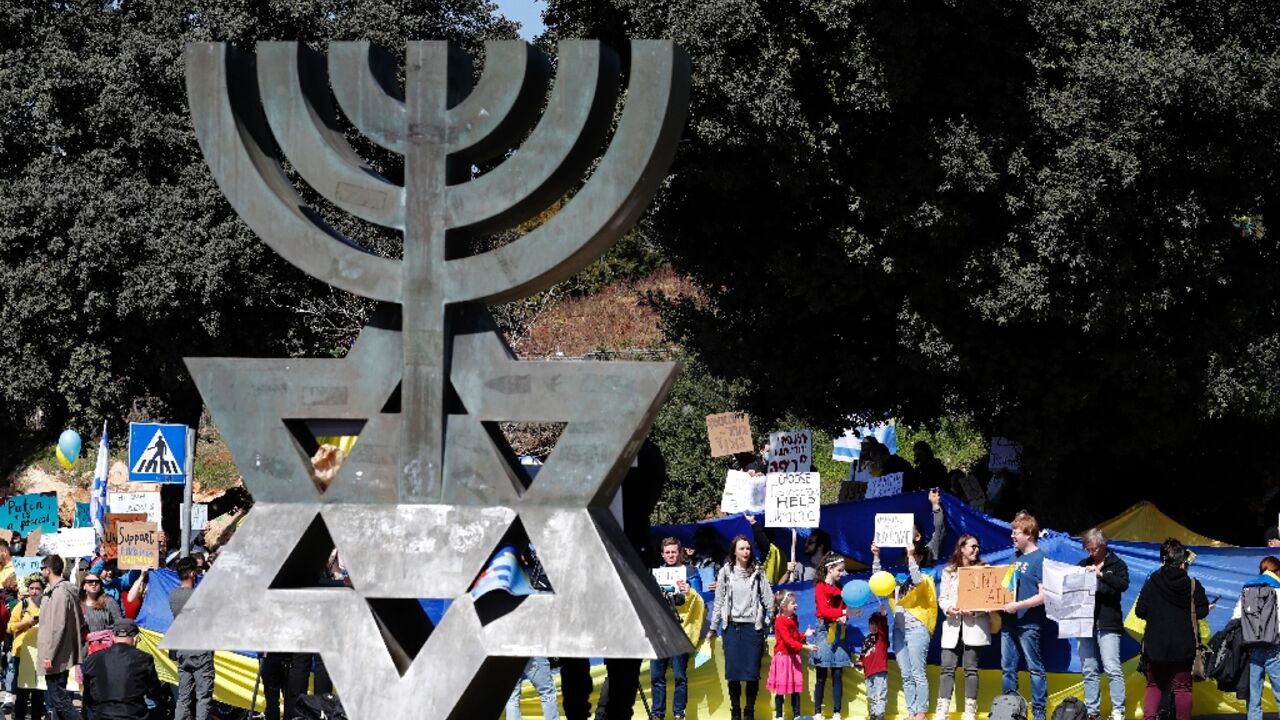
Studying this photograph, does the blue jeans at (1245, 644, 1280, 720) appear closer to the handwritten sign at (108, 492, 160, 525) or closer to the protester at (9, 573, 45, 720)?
the protester at (9, 573, 45, 720)

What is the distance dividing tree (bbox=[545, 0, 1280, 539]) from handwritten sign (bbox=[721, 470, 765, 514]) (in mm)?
2120

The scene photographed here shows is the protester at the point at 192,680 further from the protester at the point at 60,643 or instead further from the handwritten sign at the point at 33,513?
the handwritten sign at the point at 33,513

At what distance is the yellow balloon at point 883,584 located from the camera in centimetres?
1441

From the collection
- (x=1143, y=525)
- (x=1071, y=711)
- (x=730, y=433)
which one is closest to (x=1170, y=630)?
(x=1071, y=711)

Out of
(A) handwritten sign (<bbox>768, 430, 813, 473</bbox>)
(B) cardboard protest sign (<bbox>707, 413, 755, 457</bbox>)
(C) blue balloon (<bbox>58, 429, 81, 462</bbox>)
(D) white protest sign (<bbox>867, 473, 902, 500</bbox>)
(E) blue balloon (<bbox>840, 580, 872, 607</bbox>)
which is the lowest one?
(E) blue balloon (<bbox>840, 580, 872, 607</bbox>)

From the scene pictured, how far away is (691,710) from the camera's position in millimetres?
15523

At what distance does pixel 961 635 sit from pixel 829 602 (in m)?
1.12

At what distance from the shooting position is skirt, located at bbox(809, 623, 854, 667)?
582 inches

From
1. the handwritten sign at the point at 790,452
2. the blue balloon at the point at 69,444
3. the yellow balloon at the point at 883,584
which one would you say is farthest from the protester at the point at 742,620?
the blue balloon at the point at 69,444

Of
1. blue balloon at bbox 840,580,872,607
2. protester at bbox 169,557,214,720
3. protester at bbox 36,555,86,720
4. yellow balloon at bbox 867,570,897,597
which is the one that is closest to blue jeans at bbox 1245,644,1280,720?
yellow balloon at bbox 867,570,897,597

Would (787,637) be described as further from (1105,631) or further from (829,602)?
(1105,631)

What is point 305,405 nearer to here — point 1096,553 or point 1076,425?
point 1096,553

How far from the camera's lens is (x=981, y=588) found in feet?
45.0

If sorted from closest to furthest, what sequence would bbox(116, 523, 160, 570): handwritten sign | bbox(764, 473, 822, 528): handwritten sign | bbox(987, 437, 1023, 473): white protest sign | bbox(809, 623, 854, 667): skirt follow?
bbox(809, 623, 854, 667): skirt, bbox(764, 473, 822, 528): handwritten sign, bbox(116, 523, 160, 570): handwritten sign, bbox(987, 437, 1023, 473): white protest sign
